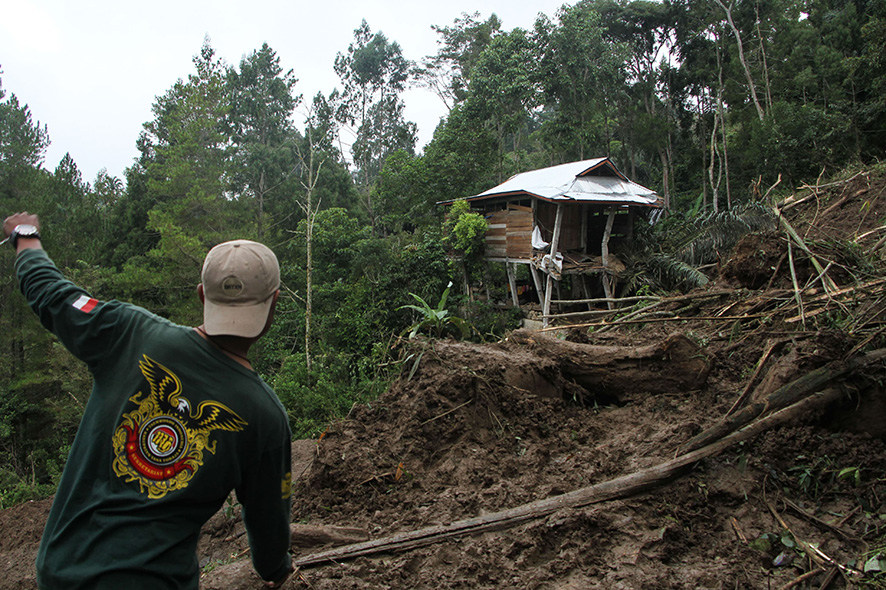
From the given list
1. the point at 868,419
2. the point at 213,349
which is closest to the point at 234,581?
the point at 213,349

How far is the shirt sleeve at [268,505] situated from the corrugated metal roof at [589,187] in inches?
508

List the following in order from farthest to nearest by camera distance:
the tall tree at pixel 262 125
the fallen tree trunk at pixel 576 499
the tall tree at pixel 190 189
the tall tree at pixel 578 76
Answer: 1. the tall tree at pixel 262 125
2. the tall tree at pixel 578 76
3. the tall tree at pixel 190 189
4. the fallen tree trunk at pixel 576 499

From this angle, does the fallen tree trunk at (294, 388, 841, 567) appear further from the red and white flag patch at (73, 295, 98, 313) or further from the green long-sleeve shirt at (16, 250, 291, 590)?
the red and white flag patch at (73, 295, 98, 313)

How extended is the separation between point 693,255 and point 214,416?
13.6 m

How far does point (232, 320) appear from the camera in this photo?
155 cm

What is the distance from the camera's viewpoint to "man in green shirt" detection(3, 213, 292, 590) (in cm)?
140

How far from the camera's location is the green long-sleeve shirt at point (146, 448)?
1396 mm

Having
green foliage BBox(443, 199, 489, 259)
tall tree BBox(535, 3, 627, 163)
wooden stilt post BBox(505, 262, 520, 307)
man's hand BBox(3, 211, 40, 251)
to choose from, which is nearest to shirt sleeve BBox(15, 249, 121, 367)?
man's hand BBox(3, 211, 40, 251)

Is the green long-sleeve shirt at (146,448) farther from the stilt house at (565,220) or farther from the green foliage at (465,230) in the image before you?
the green foliage at (465,230)

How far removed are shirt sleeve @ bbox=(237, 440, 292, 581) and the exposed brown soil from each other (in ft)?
3.88

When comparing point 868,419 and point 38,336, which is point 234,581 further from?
point 38,336

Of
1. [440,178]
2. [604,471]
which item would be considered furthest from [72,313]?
[440,178]

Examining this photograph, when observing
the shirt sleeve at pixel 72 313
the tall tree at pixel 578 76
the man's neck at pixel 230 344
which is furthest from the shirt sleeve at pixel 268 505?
the tall tree at pixel 578 76

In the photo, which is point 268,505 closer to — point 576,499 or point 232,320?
point 232,320
